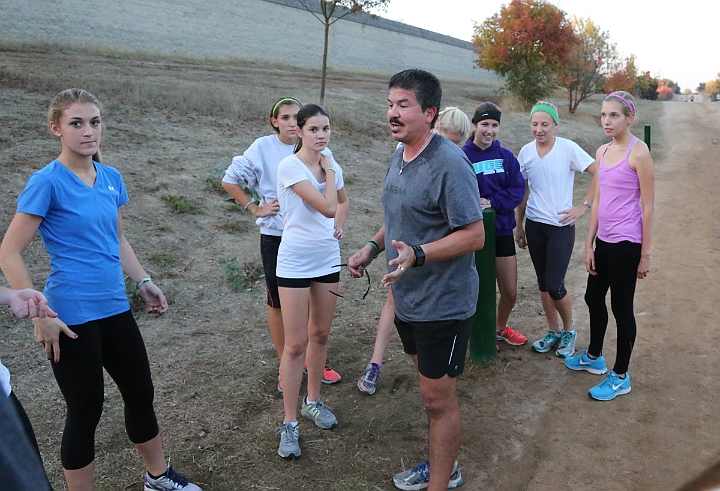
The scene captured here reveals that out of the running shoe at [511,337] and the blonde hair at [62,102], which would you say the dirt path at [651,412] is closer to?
the running shoe at [511,337]

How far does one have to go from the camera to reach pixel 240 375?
183 inches

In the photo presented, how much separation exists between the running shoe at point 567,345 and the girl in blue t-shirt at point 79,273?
10.8 ft

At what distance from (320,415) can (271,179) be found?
5.30 ft

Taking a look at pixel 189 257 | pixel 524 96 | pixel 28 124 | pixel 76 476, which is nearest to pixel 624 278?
pixel 76 476

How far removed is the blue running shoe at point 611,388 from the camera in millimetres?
4188

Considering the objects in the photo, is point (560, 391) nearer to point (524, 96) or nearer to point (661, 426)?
point (661, 426)

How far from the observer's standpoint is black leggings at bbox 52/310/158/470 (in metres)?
2.74

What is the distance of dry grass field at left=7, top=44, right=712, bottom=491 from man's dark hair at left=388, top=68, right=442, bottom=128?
209 cm

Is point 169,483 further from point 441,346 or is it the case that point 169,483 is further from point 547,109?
point 547,109

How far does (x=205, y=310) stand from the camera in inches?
235

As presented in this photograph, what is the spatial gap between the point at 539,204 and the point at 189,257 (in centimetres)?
428

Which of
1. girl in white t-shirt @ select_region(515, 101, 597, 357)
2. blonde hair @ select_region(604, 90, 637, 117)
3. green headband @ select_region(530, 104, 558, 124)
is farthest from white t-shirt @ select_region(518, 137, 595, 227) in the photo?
blonde hair @ select_region(604, 90, 637, 117)

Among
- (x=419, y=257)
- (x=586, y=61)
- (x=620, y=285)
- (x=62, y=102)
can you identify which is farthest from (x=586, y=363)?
(x=586, y=61)

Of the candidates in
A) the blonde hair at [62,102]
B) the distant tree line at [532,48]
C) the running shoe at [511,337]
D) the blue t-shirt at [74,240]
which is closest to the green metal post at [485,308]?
the running shoe at [511,337]
